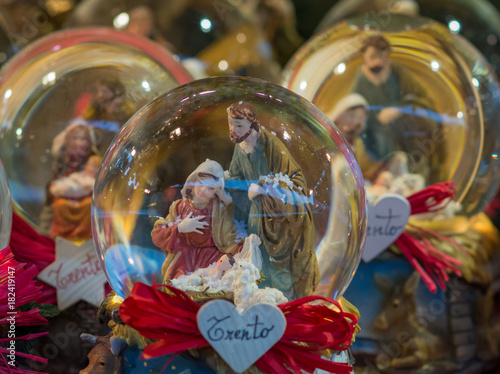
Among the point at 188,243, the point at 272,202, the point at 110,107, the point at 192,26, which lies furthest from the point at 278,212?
the point at 192,26

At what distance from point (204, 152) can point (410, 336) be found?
0.79 metres

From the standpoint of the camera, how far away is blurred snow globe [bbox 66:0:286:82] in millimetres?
2121

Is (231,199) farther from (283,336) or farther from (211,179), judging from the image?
(283,336)

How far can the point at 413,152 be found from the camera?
1.55 metres

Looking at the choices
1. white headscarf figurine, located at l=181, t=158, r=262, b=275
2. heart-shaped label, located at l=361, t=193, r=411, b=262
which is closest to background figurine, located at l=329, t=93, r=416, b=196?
heart-shaped label, located at l=361, t=193, r=411, b=262

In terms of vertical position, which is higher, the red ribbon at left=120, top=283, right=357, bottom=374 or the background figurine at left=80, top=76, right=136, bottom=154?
the background figurine at left=80, top=76, right=136, bottom=154

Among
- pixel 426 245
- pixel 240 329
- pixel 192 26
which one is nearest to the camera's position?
pixel 240 329

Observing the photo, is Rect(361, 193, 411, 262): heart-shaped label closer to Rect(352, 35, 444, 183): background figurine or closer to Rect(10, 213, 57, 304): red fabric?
Rect(352, 35, 444, 183): background figurine

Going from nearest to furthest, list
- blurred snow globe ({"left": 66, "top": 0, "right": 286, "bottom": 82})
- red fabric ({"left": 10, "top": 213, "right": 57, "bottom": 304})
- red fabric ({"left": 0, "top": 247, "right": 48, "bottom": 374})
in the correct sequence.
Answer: red fabric ({"left": 0, "top": 247, "right": 48, "bottom": 374}), red fabric ({"left": 10, "top": 213, "right": 57, "bottom": 304}), blurred snow globe ({"left": 66, "top": 0, "right": 286, "bottom": 82})

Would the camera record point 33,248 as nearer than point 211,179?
No

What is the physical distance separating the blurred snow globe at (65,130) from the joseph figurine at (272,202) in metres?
0.47

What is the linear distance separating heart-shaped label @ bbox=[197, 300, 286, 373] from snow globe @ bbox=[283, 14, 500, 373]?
0.58 m

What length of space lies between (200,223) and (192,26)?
4.17 feet

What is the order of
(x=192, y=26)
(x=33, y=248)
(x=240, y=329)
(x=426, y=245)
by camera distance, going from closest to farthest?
(x=240, y=329) → (x=33, y=248) → (x=426, y=245) → (x=192, y=26)
